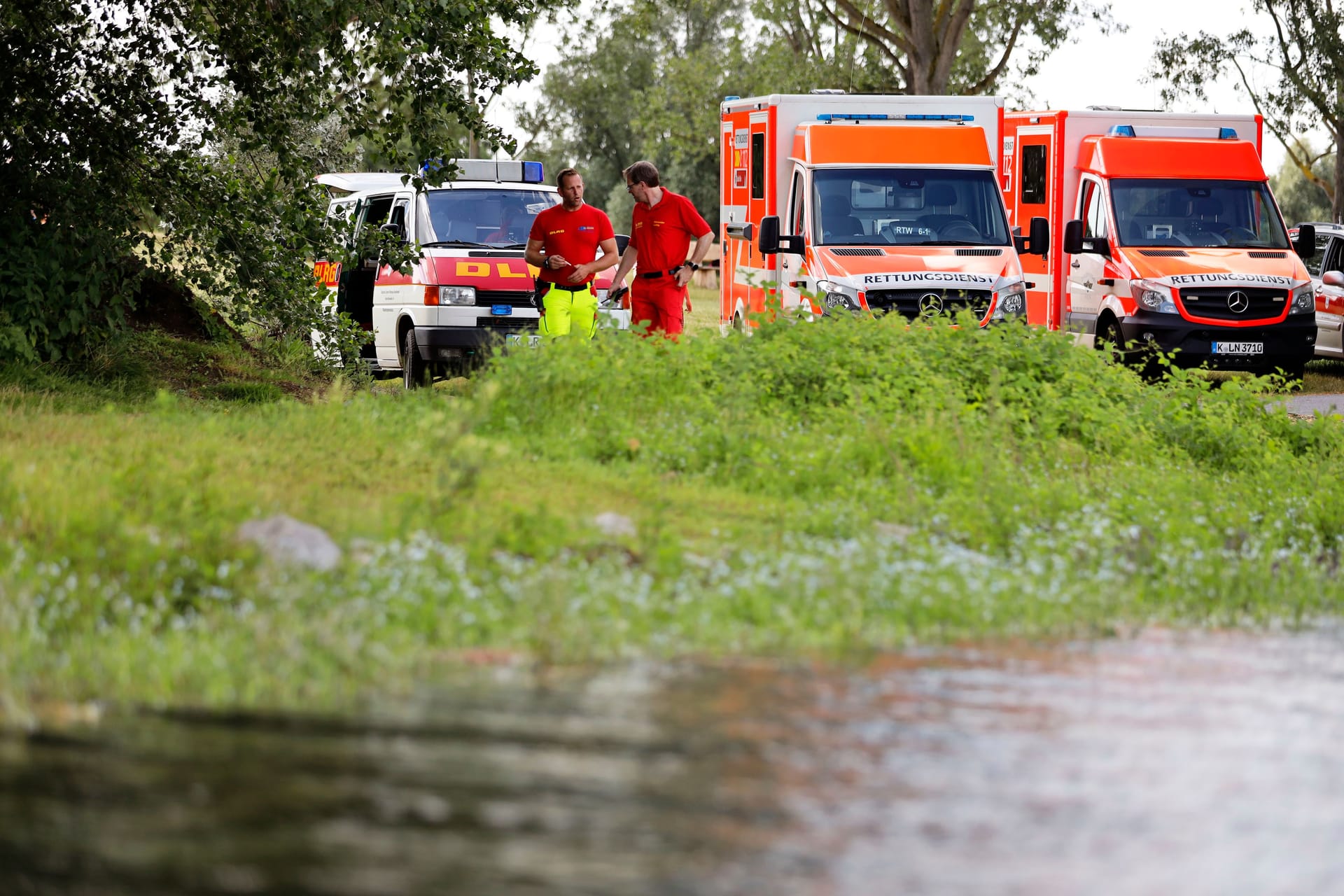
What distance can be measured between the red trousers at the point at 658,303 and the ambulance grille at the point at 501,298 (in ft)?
9.18

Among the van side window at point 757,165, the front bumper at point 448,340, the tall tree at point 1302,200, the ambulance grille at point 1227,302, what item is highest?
the tall tree at point 1302,200

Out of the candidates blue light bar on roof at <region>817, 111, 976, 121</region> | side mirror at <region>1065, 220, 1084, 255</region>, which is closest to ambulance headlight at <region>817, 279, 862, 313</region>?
blue light bar on roof at <region>817, 111, 976, 121</region>

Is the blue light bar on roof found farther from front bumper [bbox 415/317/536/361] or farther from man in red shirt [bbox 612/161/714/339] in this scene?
man in red shirt [bbox 612/161/714/339]

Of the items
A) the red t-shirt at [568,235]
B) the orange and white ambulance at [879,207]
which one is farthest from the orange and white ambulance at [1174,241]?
the red t-shirt at [568,235]

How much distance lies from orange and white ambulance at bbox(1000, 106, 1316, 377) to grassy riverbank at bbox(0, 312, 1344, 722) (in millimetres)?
6912

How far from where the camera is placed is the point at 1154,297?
61.7 feet

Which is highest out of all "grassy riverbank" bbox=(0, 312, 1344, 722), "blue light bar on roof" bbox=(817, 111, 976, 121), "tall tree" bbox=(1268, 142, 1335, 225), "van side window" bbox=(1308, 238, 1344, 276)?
"tall tree" bbox=(1268, 142, 1335, 225)

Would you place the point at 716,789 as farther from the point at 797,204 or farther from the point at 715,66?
the point at 715,66

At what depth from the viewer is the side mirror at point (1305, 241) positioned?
1938 cm

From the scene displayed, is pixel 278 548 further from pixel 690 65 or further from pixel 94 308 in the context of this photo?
pixel 690 65

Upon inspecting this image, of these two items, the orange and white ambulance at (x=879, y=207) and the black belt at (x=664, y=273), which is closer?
the black belt at (x=664, y=273)

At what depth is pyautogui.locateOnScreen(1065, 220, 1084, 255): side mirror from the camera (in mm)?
19438

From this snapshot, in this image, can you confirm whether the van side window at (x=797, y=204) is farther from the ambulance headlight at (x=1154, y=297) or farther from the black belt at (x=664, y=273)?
the ambulance headlight at (x=1154, y=297)

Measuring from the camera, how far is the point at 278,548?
6.52 meters
